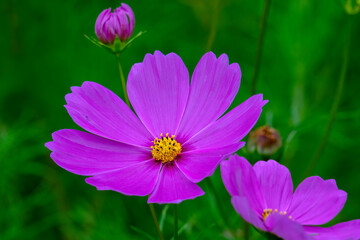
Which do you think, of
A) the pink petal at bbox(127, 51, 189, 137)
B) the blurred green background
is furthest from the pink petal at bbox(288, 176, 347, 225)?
the blurred green background

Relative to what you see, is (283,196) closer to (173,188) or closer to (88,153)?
(173,188)

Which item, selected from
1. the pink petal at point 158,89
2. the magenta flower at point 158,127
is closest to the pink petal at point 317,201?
the magenta flower at point 158,127

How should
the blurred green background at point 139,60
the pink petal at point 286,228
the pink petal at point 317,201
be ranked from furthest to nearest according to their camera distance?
1. the blurred green background at point 139,60
2. the pink petal at point 317,201
3. the pink petal at point 286,228

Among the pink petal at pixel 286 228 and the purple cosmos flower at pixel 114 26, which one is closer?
the pink petal at pixel 286 228

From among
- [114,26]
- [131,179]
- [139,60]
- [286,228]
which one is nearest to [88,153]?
[131,179]

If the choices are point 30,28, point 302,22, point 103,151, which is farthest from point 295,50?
point 103,151

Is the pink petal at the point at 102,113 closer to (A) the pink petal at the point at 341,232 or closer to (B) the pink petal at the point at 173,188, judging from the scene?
(B) the pink petal at the point at 173,188

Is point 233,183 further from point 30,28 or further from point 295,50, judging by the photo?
point 30,28

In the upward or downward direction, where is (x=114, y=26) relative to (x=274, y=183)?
upward
